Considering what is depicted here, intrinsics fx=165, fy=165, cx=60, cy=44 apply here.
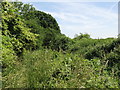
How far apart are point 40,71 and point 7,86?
860mm

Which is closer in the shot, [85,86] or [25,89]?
[85,86]

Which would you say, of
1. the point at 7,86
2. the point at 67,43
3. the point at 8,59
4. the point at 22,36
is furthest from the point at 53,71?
the point at 67,43

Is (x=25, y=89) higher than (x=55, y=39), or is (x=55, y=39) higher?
(x=55, y=39)

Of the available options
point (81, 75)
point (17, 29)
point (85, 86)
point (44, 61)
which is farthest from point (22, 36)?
point (85, 86)

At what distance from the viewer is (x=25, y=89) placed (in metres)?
3.89

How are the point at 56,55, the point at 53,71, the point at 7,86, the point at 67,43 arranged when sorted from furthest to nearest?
the point at 67,43
the point at 56,55
the point at 53,71
the point at 7,86

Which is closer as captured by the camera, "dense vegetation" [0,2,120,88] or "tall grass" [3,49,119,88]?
"tall grass" [3,49,119,88]

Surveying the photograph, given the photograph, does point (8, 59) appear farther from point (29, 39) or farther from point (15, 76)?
point (29, 39)

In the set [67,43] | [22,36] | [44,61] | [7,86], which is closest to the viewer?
[7,86]

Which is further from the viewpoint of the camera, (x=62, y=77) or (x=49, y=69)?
(x=49, y=69)

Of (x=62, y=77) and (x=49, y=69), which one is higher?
(x=49, y=69)

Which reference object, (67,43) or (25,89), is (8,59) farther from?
(67,43)

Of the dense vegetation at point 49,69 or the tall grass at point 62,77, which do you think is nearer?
the tall grass at point 62,77

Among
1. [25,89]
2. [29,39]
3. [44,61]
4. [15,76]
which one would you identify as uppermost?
[29,39]
